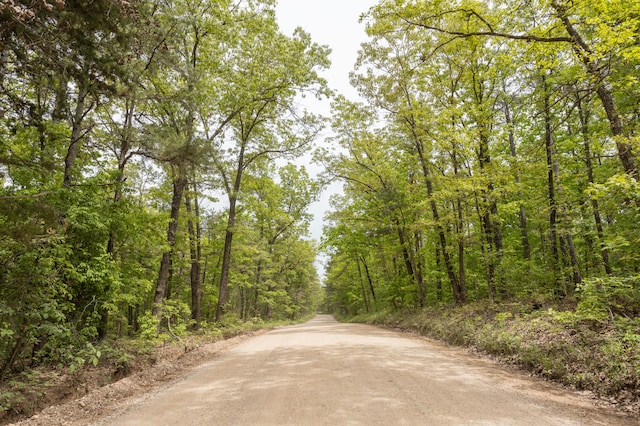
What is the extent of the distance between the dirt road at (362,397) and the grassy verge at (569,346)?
44cm

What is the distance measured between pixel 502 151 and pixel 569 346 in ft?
54.2

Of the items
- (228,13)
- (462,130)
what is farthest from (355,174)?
(228,13)

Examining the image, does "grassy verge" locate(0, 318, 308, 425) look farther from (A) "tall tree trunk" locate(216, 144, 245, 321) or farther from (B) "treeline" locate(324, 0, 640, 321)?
(B) "treeline" locate(324, 0, 640, 321)

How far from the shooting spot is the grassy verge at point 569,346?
16.0 feet

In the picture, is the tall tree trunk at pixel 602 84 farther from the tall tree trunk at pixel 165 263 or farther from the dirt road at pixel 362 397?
the tall tree trunk at pixel 165 263

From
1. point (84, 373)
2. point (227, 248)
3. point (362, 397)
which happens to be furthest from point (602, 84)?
point (227, 248)

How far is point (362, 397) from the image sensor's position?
15.7 feet

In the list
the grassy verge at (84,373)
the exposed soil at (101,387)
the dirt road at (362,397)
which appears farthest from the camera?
the grassy verge at (84,373)

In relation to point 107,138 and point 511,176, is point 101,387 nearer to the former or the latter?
point 107,138

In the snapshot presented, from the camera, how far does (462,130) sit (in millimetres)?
12508

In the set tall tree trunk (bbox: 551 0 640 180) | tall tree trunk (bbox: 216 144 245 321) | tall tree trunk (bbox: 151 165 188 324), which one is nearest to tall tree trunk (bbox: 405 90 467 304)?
tall tree trunk (bbox: 551 0 640 180)

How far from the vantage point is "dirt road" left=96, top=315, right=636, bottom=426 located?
4125 mm

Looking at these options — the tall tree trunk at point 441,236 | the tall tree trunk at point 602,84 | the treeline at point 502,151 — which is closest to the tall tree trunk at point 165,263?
the treeline at point 502,151

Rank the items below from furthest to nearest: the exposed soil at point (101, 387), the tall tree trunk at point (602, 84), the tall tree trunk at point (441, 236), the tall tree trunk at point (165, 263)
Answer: the tall tree trunk at point (441, 236)
the tall tree trunk at point (165, 263)
the tall tree trunk at point (602, 84)
the exposed soil at point (101, 387)
